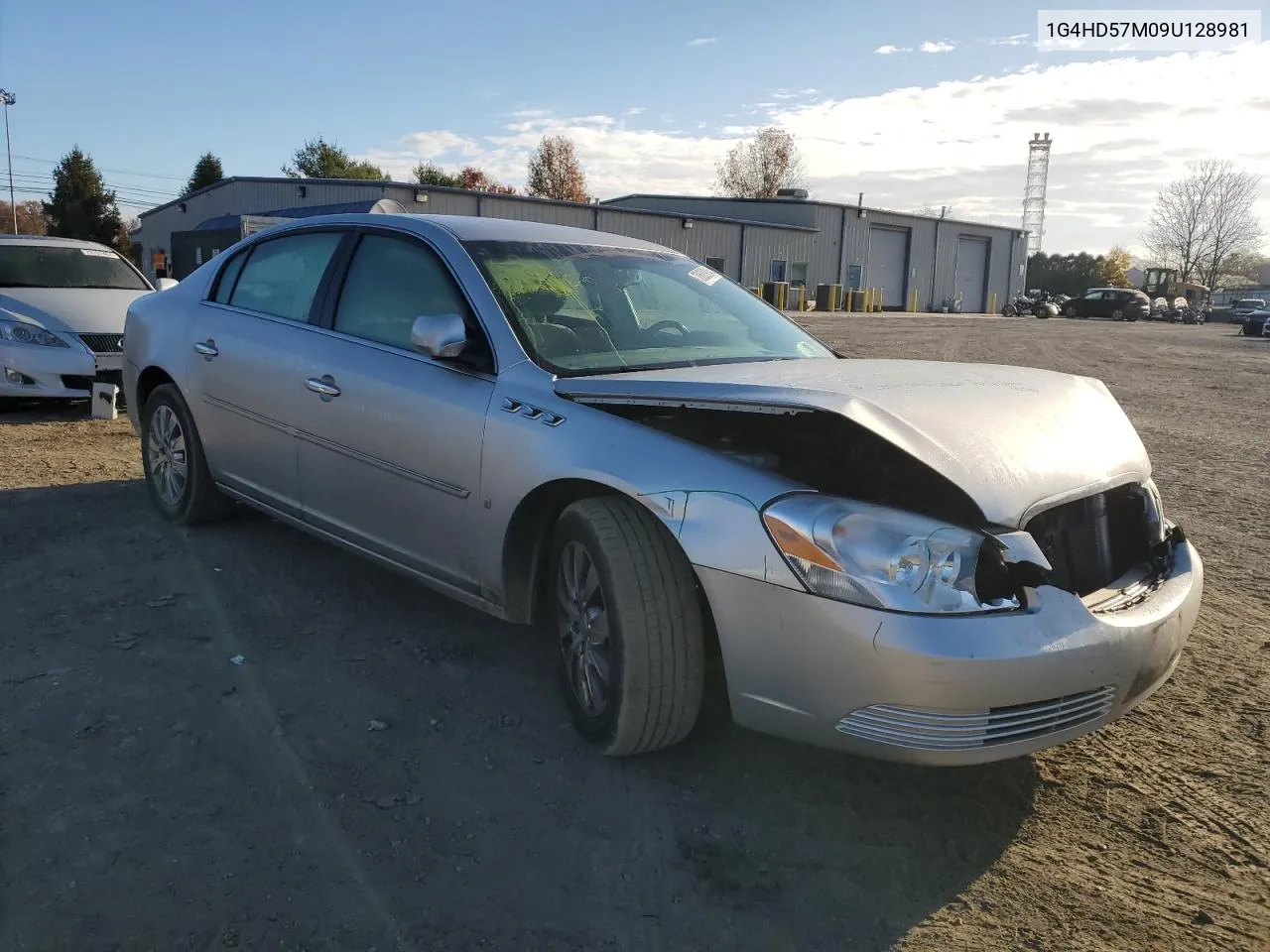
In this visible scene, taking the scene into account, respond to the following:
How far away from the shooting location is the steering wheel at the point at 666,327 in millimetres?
3634

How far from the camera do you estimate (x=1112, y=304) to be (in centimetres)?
4962

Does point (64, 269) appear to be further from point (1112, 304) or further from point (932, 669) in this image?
point (1112, 304)

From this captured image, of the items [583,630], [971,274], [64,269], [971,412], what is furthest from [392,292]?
[971,274]

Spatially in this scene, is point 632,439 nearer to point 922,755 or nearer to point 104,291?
point 922,755

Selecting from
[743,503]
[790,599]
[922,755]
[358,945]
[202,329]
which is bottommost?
[358,945]

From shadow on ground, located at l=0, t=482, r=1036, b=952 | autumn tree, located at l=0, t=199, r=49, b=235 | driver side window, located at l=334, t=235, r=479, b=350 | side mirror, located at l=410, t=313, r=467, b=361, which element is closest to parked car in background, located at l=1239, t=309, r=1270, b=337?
driver side window, located at l=334, t=235, r=479, b=350

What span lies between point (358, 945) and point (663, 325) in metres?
2.36

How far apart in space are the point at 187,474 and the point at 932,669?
13.0 ft

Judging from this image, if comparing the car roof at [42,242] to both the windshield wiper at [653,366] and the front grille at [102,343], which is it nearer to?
the front grille at [102,343]

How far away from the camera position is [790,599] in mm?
2383

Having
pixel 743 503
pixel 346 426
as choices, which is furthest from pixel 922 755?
pixel 346 426

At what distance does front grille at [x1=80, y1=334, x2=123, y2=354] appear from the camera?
26.9 feet

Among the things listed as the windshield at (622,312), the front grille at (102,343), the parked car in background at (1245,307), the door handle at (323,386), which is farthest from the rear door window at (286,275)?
the parked car in background at (1245,307)

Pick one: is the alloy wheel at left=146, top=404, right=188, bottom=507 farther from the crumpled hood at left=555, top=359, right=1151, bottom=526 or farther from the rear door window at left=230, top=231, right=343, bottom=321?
the crumpled hood at left=555, top=359, right=1151, bottom=526
